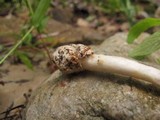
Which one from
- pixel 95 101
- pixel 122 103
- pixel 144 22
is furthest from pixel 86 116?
pixel 144 22

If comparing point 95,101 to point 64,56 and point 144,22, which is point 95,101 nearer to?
point 64,56

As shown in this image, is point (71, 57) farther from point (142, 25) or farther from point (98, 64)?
point (142, 25)

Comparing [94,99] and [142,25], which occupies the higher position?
[142,25]

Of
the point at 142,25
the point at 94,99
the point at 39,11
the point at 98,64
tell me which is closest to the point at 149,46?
the point at 142,25

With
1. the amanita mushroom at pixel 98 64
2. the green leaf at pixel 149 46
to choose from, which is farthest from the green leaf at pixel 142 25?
the amanita mushroom at pixel 98 64

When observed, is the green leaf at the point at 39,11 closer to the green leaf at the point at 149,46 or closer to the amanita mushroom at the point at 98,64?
the amanita mushroom at the point at 98,64

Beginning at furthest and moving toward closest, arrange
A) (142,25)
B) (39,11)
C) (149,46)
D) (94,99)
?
(39,11), (142,25), (149,46), (94,99)

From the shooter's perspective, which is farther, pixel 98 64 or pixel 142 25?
pixel 142 25
